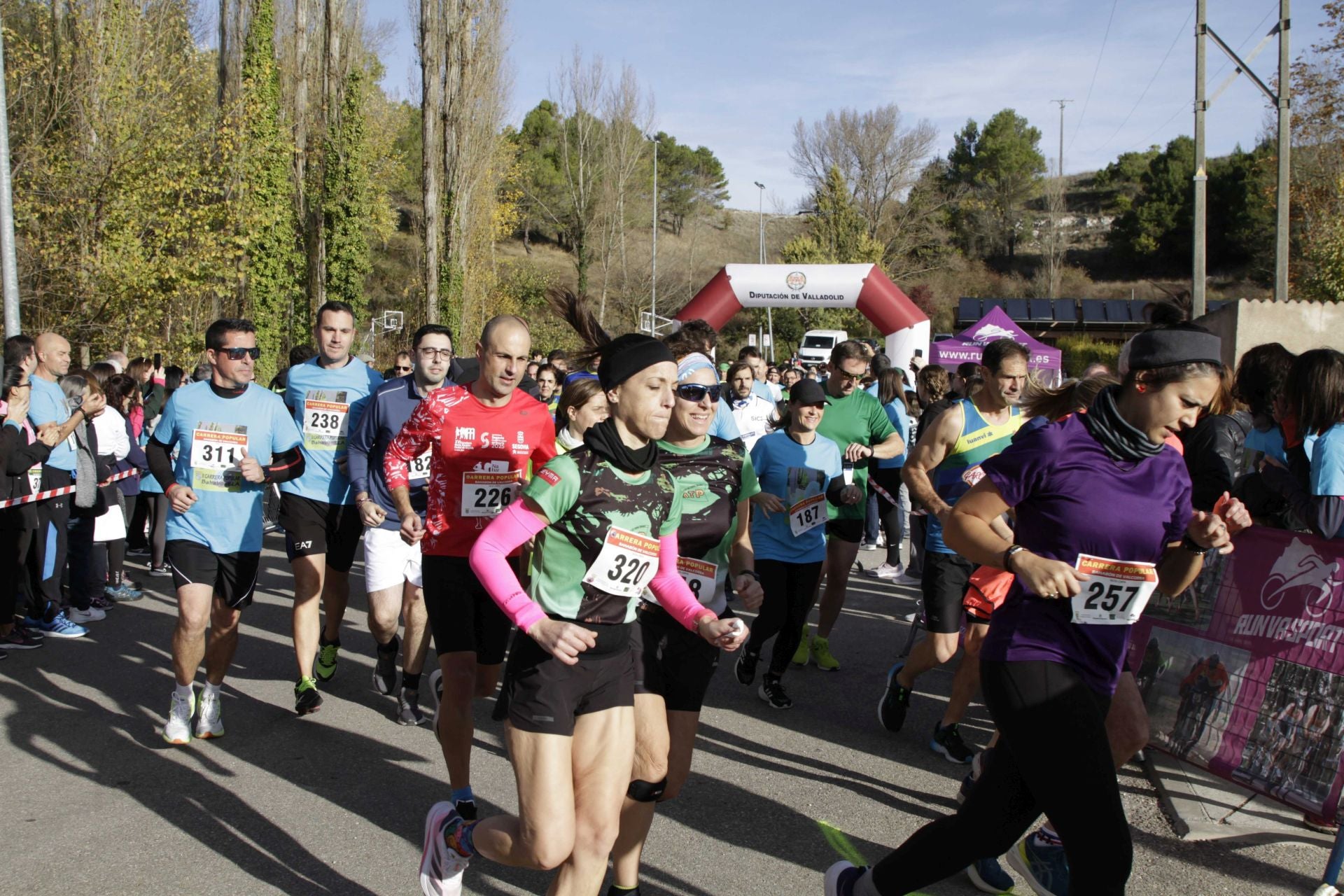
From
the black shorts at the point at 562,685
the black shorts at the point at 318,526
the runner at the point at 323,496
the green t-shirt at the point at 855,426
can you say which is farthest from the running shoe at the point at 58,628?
the black shorts at the point at 562,685

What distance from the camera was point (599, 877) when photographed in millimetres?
3021

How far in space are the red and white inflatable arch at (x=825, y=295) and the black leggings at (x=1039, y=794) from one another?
2073 cm

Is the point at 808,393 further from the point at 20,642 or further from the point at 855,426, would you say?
the point at 20,642

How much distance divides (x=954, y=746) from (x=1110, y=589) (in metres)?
2.61

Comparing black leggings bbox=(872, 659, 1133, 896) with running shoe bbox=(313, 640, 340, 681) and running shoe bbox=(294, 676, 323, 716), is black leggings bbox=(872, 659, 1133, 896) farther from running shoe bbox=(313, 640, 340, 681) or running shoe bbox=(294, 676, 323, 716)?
running shoe bbox=(313, 640, 340, 681)

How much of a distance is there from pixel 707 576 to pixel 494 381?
1298 millimetres

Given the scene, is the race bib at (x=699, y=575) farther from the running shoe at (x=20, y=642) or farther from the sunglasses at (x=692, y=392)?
the running shoe at (x=20, y=642)

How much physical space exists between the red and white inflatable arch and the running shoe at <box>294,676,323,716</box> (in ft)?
60.4

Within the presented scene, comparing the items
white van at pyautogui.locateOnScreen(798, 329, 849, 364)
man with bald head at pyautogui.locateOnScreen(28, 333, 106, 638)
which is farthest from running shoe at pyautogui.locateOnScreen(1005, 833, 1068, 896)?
white van at pyautogui.locateOnScreen(798, 329, 849, 364)

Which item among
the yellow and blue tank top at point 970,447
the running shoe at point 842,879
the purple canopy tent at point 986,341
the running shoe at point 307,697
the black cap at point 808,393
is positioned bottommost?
the running shoe at point 307,697

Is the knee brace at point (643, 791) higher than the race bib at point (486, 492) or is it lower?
lower

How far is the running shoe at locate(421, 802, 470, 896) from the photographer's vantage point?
3.45m

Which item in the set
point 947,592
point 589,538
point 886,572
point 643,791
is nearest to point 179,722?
point 643,791

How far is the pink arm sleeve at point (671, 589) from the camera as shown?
3291 millimetres
